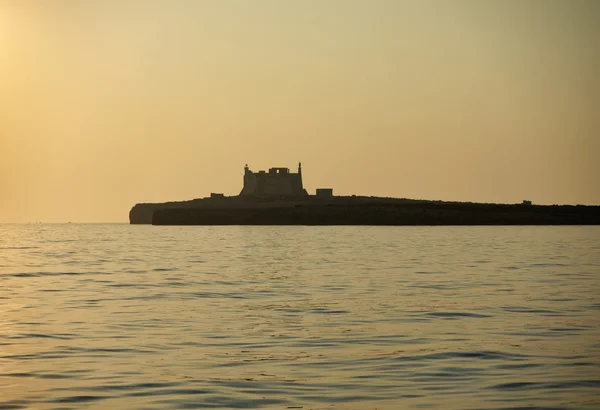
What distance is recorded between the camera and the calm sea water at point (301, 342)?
13844mm

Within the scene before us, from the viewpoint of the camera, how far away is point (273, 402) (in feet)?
43.7

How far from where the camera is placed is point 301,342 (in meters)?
18.7

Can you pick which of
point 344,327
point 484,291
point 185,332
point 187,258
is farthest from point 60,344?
point 187,258

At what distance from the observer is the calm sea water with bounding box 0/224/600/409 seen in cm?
1384

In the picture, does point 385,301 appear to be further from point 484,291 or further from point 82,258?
point 82,258

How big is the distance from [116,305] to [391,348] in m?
9.62

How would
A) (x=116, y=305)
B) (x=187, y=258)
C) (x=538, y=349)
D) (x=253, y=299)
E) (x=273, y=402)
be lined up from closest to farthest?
(x=273, y=402)
(x=538, y=349)
(x=116, y=305)
(x=253, y=299)
(x=187, y=258)

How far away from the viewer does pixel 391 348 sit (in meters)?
17.8

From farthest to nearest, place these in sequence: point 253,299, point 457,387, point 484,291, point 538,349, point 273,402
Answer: point 484,291, point 253,299, point 538,349, point 457,387, point 273,402

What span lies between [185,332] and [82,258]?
3368 cm

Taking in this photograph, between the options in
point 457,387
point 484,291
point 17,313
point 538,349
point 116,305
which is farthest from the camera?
point 484,291

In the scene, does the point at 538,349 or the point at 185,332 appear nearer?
the point at 538,349

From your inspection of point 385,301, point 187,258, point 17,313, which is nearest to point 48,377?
point 17,313

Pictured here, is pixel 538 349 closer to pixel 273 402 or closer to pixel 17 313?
pixel 273 402
